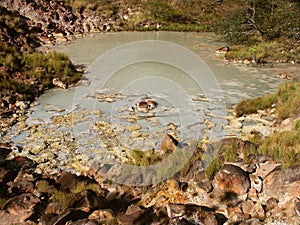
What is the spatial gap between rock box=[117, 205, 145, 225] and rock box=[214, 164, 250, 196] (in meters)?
1.25

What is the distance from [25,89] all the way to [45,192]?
187 inches

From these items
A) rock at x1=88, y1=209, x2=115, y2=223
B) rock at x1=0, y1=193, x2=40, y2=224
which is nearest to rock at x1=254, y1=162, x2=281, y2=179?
rock at x1=88, y1=209, x2=115, y2=223

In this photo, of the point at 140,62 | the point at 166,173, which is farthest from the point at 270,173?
the point at 140,62

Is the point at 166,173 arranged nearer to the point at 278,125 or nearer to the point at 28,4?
the point at 278,125

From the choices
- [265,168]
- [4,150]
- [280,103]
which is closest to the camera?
[265,168]

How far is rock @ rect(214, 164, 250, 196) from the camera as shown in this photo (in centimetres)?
501

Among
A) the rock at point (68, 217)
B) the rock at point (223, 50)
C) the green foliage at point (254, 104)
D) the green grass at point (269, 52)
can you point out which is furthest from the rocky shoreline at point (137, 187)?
the rock at point (223, 50)

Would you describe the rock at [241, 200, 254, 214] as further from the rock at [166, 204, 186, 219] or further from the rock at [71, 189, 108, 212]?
the rock at [71, 189, 108, 212]

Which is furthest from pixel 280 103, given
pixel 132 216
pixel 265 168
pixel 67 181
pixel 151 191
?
pixel 67 181

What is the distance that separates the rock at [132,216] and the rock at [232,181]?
1248 millimetres

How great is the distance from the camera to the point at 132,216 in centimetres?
458

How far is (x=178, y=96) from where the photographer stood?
9242 mm

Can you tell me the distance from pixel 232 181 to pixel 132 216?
1587mm

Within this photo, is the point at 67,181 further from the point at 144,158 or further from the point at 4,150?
the point at 4,150
